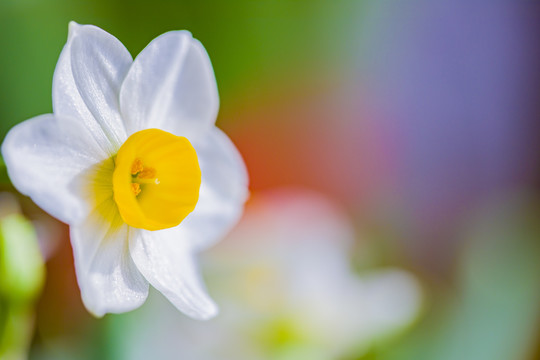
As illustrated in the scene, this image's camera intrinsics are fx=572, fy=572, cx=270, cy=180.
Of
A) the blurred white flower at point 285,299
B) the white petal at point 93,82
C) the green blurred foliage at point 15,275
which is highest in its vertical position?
the white petal at point 93,82

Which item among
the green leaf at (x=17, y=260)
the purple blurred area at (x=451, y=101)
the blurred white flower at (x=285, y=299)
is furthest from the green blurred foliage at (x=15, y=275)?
the purple blurred area at (x=451, y=101)

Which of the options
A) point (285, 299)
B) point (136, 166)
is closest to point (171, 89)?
point (136, 166)

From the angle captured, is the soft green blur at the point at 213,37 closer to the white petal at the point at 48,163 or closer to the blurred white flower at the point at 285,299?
the blurred white flower at the point at 285,299

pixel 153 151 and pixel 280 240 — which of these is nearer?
pixel 153 151

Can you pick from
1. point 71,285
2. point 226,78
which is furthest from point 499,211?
point 71,285

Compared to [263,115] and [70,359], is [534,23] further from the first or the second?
[70,359]

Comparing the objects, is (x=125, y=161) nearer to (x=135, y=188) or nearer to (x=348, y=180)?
(x=135, y=188)

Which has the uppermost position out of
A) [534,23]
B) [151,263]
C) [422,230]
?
[534,23]
